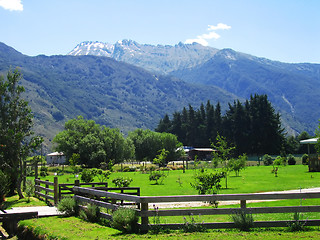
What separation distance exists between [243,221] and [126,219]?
10.1 ft

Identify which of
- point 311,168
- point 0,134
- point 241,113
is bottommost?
point 311,168

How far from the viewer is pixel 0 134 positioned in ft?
68.4

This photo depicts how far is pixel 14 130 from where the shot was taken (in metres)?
21.3

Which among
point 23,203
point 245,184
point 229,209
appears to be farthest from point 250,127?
point 229,209

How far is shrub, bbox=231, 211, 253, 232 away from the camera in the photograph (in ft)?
31.0

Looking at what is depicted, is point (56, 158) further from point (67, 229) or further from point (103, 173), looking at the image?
point (67, 229)

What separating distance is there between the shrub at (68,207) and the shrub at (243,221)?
6378 millimetres

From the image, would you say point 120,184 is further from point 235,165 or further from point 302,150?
point 302,150

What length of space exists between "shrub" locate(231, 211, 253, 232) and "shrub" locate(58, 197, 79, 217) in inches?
251

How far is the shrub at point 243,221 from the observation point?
9.45 meters

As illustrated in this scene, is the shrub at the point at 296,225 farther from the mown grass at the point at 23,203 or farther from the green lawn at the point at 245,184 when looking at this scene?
the mown grass at the point at 23,203

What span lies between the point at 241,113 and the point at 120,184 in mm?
81331

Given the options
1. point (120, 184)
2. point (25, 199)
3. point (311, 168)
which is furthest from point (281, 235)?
point (311, 168)

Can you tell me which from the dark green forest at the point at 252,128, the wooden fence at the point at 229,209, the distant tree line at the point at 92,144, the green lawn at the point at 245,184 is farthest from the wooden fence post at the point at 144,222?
the dark green forest at the point at 252,128
